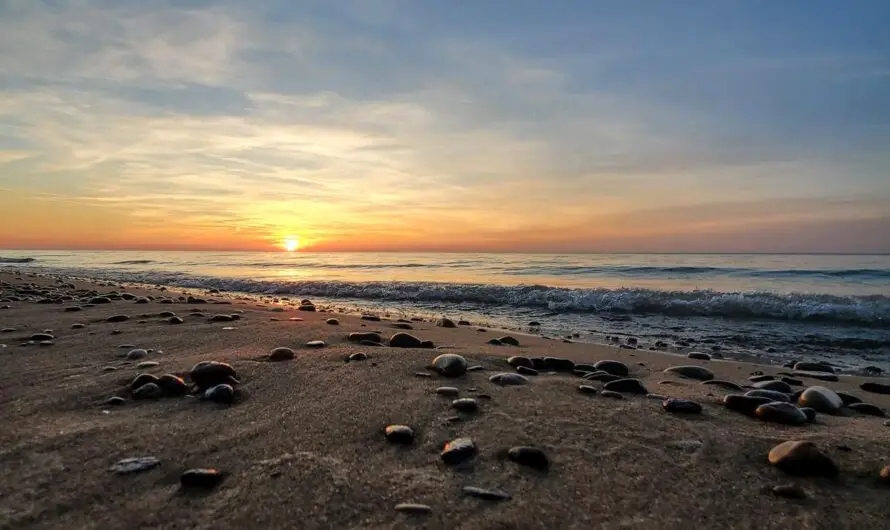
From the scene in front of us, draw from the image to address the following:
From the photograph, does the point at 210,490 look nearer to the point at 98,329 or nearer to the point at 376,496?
the point at 376,496

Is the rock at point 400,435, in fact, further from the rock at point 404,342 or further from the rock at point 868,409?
the rock at point 868,409

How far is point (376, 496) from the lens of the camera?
6.75 ft

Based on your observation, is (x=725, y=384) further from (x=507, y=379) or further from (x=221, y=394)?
(x=221, y=394)

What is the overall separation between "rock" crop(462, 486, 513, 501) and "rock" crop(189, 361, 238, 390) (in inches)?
85.9

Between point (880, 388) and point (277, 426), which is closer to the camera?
point (277, 426)

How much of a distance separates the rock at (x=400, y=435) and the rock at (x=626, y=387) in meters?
1.82

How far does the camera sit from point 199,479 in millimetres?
2115

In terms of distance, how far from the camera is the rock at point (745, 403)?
130 inches

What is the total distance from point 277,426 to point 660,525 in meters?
1.96

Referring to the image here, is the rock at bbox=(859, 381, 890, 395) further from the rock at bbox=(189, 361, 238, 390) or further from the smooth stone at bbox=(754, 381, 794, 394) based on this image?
the rock at bbox=(189, 361, 238, 390)

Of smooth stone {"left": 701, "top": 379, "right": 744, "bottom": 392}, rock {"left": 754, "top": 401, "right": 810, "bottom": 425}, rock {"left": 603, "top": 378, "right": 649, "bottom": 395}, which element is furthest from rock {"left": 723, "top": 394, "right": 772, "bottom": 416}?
smooth stone {"left": 701, "top": 379, "right": 744, "bottom": 392}

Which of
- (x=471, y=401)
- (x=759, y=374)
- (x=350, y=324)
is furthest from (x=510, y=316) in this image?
(x=471, y=401)

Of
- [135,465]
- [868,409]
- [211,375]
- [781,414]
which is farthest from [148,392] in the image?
[868,409]

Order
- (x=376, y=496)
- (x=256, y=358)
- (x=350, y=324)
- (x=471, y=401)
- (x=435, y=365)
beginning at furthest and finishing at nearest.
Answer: (x=350, y=324)
(x=256, y=358)
(x=435, y=365)
(x=471, y=401)
(x=376, y=496)
